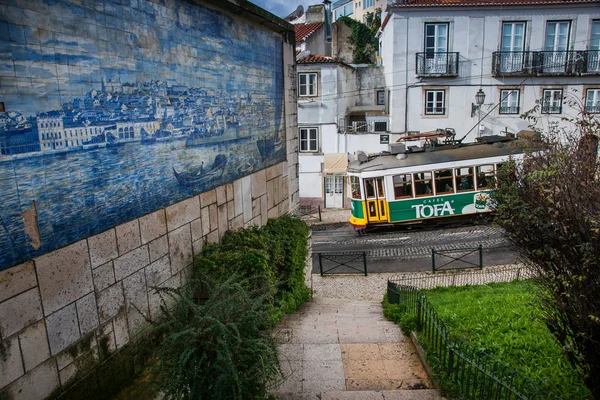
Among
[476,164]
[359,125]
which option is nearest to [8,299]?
[476,164]

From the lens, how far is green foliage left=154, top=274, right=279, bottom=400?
435cm

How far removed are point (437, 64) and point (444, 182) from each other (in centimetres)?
870

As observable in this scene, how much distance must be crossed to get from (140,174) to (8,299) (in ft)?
7.21

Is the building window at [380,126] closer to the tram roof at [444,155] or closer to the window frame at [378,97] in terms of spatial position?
the window frame at [378,97]

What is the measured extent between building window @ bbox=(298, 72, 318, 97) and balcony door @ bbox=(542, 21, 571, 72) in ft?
36.7

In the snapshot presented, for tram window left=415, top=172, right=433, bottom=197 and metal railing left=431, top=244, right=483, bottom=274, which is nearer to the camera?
metal railing left=431, top=244, right=483, bottom=274

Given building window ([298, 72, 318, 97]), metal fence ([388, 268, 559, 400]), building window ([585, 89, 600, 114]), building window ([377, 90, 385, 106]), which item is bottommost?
metal fence ([388, 268, 559, 400])

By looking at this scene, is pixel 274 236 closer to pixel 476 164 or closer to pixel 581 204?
pixel 581 204

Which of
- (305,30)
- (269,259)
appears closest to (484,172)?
(269,259)

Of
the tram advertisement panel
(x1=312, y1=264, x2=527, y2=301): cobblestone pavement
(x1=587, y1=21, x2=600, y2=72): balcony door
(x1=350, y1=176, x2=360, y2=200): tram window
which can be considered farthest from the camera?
(x1=587, y1=21, x2=600, y2=72): balcony door

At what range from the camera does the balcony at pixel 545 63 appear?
22.5m

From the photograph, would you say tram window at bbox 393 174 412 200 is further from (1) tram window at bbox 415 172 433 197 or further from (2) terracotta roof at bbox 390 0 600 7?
(2) terracotta roof at bbox 390 0 600 7

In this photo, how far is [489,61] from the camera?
75.5 ft

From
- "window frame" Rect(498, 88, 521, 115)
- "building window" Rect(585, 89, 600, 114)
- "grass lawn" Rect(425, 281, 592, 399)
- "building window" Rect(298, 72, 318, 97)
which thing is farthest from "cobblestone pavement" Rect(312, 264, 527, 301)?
"building window" Rect(585, 89, 600, 114)
